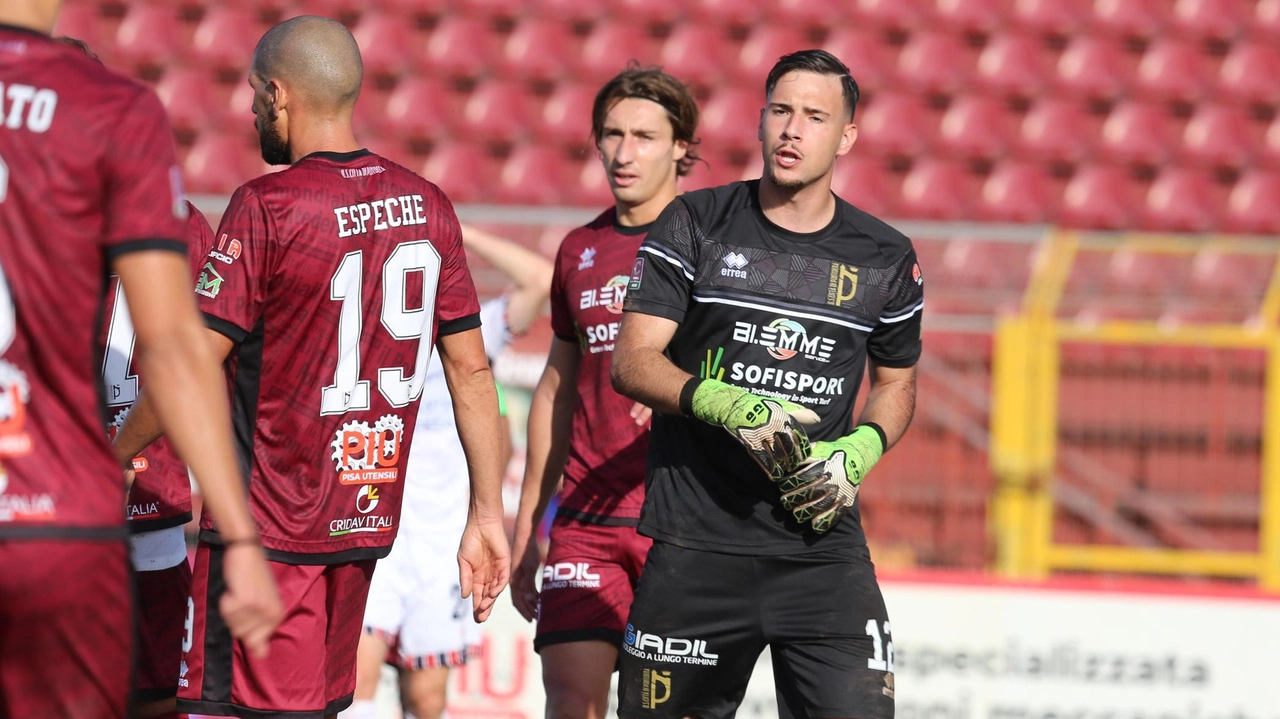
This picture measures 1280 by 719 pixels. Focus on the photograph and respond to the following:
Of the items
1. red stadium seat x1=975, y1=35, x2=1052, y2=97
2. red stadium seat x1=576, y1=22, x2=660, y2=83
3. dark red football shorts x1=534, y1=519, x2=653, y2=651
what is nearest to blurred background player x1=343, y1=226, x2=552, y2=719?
dark red football shorts x1=534, y1=519, x2=653, y2=651

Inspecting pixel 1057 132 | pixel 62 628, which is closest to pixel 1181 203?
pixel 1057 132

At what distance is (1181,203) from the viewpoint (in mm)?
10195

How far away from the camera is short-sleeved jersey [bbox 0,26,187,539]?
7.20ft

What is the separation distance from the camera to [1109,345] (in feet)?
25.6

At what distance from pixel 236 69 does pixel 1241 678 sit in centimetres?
765

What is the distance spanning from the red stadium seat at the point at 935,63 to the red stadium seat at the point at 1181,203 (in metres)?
1.55

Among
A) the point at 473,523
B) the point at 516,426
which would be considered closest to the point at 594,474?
the point at 473,523

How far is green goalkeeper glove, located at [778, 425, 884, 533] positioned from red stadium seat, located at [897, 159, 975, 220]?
6.72 m

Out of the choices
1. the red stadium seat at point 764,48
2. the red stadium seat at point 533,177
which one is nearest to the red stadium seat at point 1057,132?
the red stadium seat at point 764,48

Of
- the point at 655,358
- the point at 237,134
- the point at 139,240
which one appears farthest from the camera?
the point at 237,134

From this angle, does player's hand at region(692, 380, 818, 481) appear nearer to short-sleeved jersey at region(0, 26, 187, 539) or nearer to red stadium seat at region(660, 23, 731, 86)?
short-sleeved jersey at region(0, 26, 187, 539)

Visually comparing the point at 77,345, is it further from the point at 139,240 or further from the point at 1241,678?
the point at 1241,678

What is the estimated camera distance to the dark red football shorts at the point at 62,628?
2.18 metres

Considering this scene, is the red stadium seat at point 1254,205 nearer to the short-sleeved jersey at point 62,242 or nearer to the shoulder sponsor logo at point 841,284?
the shoulder sponsor logo at point 841,284
